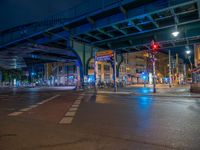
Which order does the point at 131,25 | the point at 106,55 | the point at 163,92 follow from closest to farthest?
the point at 131,25
the point at 163,92
the point at 106,55

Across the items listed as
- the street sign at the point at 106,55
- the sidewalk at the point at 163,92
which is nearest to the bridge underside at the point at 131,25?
the street sign at the point at 106,55

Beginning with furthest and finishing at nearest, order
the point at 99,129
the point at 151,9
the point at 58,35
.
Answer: the point at 58,35 < the point at 151,9 < the point at 99,129

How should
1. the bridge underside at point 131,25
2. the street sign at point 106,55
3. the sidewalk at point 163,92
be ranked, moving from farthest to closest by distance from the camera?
the street sign at point 106,55 < the sidewalk at point 163,92 < the bridge underside at point 131,25

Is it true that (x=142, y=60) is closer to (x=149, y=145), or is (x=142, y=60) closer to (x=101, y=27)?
(x=101, y=27)

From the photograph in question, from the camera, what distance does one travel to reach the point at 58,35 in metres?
27.0

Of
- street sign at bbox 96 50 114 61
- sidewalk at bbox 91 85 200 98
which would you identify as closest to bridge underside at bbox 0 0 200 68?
street sign at bbox 96 50 114 61

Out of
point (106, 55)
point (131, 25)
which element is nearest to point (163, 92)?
point (131, 25)

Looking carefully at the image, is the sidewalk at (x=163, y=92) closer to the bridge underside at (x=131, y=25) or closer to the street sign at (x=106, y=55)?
the street sign at (x=106, y=55)

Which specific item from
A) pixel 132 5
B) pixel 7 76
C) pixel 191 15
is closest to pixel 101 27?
pixel 132 5

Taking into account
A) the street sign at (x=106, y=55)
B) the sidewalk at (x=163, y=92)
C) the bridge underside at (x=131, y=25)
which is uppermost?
the bridge underside at (x=131, y=25)

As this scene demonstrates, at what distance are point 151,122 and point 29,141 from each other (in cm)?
419

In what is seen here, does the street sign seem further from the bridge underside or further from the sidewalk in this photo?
the sidewalk

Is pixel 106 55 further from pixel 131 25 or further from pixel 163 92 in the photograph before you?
pixel 163 92

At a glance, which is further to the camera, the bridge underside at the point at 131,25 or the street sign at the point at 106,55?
the street sign at the point at 106,55
